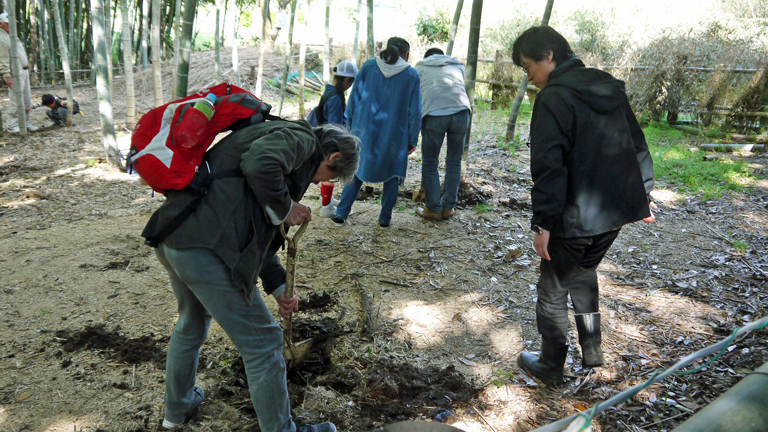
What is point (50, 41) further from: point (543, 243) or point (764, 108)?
point (764, 108)

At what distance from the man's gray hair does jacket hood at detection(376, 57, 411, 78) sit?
2695 mm

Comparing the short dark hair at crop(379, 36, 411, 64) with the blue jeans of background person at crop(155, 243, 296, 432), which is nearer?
the blue jeans of background person at crop(155, 243, 296, 432)

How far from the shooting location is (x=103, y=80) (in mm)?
6547

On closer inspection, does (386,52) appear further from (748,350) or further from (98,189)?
(98,189)

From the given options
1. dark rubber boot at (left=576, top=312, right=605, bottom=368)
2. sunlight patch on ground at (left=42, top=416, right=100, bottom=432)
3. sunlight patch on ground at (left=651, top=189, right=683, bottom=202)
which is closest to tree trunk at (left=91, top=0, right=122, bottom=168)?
sunlight patch on ground at (left=42, top=416, right=100, bottom=432)

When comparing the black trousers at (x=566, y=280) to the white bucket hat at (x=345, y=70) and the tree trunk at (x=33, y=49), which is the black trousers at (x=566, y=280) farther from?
the tree trunk at (x=33, y=49)

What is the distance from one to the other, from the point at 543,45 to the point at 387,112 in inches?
98.8

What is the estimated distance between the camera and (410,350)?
3.07 m

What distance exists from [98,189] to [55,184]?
Result: 1.90 feet

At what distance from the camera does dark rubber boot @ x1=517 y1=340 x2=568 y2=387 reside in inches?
103

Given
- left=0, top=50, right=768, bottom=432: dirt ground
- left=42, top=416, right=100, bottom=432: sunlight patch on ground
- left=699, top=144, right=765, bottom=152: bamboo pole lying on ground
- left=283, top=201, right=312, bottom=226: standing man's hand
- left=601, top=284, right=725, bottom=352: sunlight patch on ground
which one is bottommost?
left=42, top=416, right=100, bottom=432: sunlight patch on ground

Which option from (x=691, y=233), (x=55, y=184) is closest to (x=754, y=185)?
(x=691, y=233)

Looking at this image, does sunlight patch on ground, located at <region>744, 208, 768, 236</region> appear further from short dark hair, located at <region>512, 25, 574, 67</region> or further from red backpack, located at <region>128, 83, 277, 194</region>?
red backpack, located at <region>128, 83, 277, 194</region>

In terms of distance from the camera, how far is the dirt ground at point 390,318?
2.49 meters
